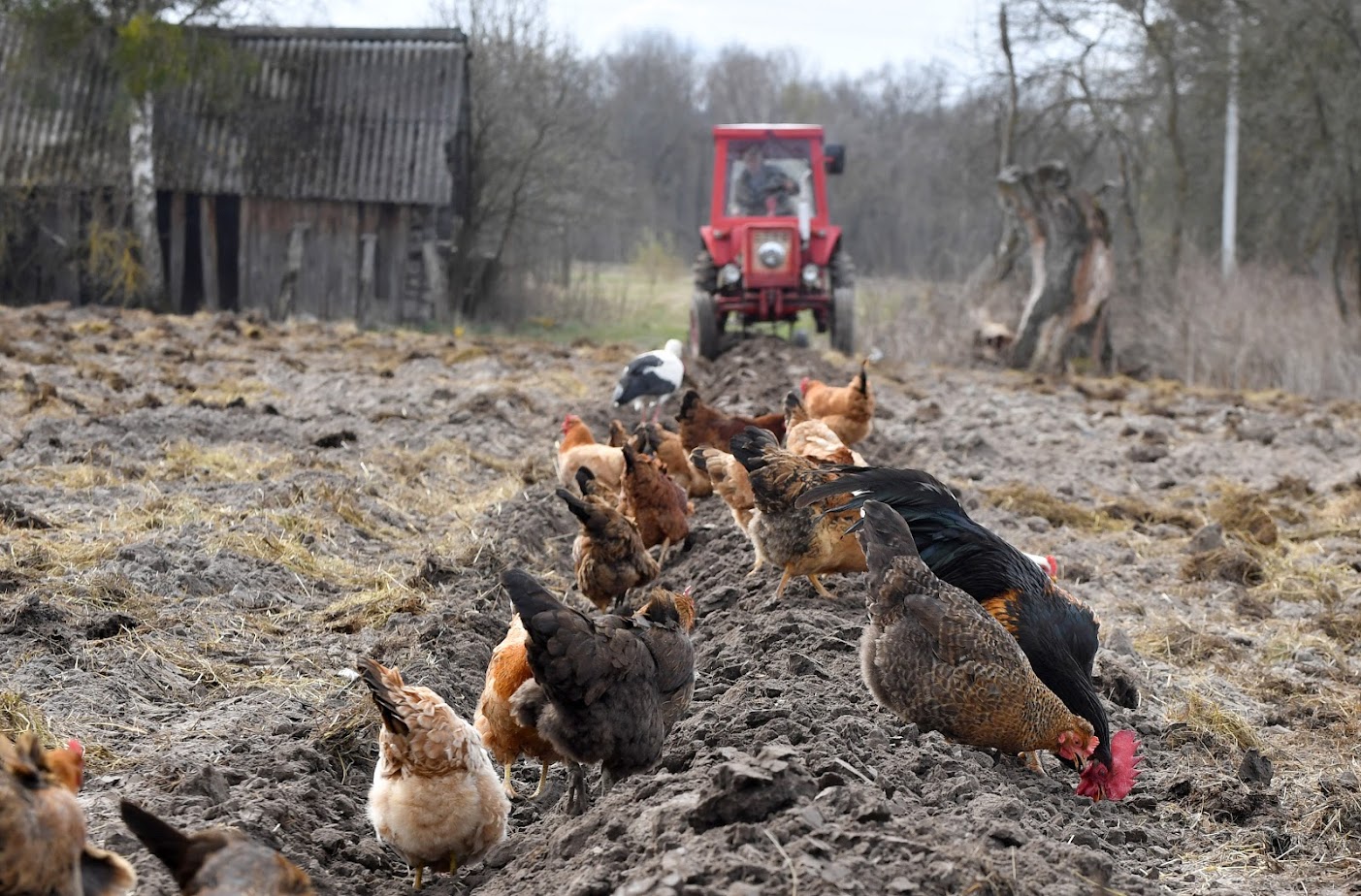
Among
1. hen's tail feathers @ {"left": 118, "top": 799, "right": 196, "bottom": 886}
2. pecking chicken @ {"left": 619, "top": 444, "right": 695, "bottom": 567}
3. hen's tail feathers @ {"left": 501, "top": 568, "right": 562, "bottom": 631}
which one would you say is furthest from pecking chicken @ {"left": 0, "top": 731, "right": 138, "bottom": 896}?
pecking chicken @ {"left": 619, "top": 444, "right": 695, "bottom": 567}

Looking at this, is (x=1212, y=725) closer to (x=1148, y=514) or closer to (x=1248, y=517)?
(x=1248, y=517)

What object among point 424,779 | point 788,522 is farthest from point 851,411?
point 424,779

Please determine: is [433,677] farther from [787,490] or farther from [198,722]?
[787,490]

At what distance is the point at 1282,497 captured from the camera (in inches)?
438

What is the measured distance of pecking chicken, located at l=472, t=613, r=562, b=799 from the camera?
192 inches

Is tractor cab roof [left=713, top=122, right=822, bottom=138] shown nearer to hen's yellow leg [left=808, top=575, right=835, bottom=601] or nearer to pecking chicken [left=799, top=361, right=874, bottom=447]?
pecking chicken [left=799, top=361, right=874, bottom=447]

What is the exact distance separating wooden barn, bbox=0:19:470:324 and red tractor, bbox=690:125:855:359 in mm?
9055

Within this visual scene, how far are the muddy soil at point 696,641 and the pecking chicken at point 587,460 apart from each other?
0.44 m

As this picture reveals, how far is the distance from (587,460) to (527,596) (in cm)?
420

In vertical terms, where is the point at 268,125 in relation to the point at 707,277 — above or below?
above

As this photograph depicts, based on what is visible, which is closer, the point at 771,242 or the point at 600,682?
the point at 600,682

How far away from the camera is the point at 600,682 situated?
4363mm

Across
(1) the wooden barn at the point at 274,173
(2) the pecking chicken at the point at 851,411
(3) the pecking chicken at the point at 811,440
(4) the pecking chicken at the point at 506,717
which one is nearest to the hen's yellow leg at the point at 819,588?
(3) the pecking chicken at the point at 811,440

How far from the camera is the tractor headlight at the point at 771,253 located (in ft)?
58.9
